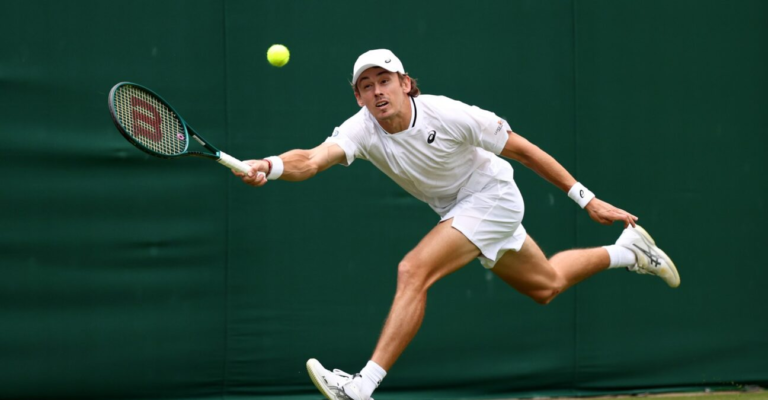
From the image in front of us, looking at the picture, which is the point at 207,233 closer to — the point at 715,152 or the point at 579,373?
the point at 579,373

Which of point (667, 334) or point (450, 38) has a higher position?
point (450, 38)

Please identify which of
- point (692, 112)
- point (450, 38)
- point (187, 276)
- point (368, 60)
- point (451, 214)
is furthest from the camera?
point (692, 112)

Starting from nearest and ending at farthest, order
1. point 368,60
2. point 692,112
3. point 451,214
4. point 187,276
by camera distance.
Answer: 1. point 368,60
2. point 451,214
3. point 187,276
4. point 692,112

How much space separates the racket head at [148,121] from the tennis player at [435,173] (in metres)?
0.38

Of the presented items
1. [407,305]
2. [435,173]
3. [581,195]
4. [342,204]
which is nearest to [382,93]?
[435,173]

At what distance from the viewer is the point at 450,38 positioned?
18.0ft

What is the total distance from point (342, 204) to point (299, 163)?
149 cm

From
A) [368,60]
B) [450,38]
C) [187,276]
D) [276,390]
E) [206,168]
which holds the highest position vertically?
[450,38]

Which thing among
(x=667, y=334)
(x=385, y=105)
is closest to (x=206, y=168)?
(x=385, y=105)

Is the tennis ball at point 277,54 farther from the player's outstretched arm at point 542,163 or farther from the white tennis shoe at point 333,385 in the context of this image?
the white tennis shoe at point 333,385

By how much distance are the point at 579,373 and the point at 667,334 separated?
0.60 m

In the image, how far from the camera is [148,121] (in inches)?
147

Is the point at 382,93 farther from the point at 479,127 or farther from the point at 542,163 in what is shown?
the point at 542,163

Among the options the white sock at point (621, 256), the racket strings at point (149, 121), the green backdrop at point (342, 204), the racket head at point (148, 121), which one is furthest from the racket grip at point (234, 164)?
the white sock at point (621, 256)
